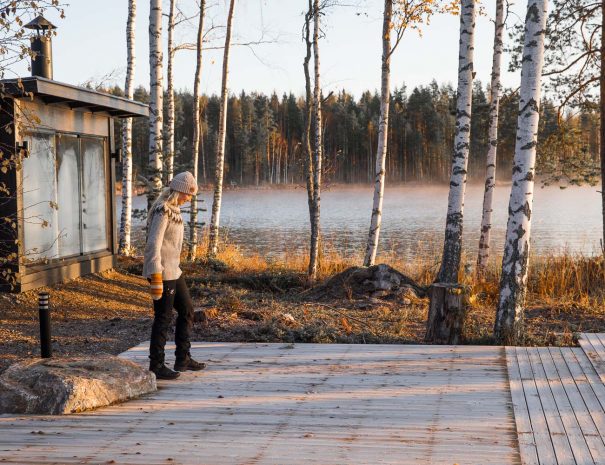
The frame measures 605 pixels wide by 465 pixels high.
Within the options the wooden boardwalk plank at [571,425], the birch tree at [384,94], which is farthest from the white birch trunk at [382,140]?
the wooden boardwalk plank at [571,425]

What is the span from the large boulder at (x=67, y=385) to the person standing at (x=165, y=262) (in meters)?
0.42

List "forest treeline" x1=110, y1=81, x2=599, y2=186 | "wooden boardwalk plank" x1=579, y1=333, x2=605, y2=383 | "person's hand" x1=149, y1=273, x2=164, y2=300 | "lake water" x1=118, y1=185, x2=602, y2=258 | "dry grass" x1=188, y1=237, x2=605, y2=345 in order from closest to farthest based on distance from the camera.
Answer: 1. "person's hand" x1=149, y1=273, x2=164, y2=300
2. "wooden boardwalk plank" x1=579, y1=333, x2=605, y2=383
3. "dry grass" x1=188, y1=237, x2=605, y2=345
4. "lake water" x1=118, y1=185, x2=602, y2=258
5. "forest treeline" x1=110, y1=81, x2=599, y2=186

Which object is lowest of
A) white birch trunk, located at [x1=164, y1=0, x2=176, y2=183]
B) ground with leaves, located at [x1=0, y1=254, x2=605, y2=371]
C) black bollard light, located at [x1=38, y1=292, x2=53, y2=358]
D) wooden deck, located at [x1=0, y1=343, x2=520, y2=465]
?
ground with leaves, located at [x1=0, y1=254, x2=605, y2=371]

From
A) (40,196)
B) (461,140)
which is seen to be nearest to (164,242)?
(40,196)

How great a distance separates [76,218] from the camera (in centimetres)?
1198

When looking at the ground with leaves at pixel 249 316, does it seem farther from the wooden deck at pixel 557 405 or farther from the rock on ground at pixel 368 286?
the wooden deck at pixel 557 405

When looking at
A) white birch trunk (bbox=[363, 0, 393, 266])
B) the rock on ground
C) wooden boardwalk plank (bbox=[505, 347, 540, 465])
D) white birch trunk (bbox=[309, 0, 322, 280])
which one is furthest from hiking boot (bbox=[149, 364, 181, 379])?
white birch trunk (bbox=[363, 0, 393, 266])

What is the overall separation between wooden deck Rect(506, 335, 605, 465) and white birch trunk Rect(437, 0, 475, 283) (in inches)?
164

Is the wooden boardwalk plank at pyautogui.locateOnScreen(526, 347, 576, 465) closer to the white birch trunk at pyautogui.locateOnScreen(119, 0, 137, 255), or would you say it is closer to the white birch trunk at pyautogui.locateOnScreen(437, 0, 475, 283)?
the white birch trunk at pyautogui.locateOnScreen(437, 0, 475, 283)

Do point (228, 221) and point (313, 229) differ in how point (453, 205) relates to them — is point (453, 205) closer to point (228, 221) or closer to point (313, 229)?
point (313, 229)

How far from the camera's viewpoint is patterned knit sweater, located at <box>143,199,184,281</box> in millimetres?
5945

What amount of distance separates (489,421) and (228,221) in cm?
3005

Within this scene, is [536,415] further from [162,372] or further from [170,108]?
[170,108]

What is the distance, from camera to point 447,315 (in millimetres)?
8141
